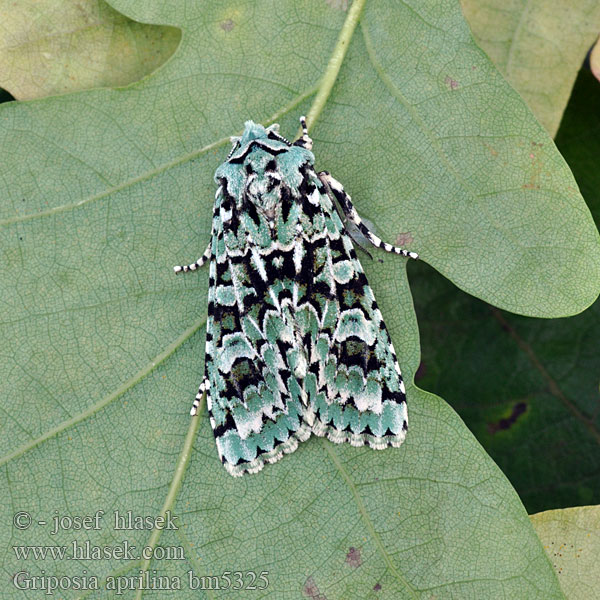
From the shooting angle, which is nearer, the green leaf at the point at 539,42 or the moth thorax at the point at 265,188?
the moth thorax at the point at 265,188

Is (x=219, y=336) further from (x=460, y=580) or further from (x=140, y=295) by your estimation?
(x=460, y=580)

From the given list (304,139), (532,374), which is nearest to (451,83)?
(304,139)

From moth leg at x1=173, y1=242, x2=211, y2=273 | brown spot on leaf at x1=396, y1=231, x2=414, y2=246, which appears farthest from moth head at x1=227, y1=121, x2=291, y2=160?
brown spot on leaf at x1=396, y1=231, x2=414, y2=246

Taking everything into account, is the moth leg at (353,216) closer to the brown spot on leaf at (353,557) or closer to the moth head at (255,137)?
the moth head at (255,137)

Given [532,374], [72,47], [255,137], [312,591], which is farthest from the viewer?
[532,374]

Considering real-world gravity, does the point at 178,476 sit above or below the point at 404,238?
below

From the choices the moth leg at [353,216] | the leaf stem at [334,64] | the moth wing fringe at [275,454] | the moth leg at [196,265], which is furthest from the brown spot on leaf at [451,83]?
the moth wing fringe at [275,454]

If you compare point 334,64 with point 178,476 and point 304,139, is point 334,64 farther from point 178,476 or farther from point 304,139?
point 178,476

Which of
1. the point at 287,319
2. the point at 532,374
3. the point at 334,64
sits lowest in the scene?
the point at 532,374
